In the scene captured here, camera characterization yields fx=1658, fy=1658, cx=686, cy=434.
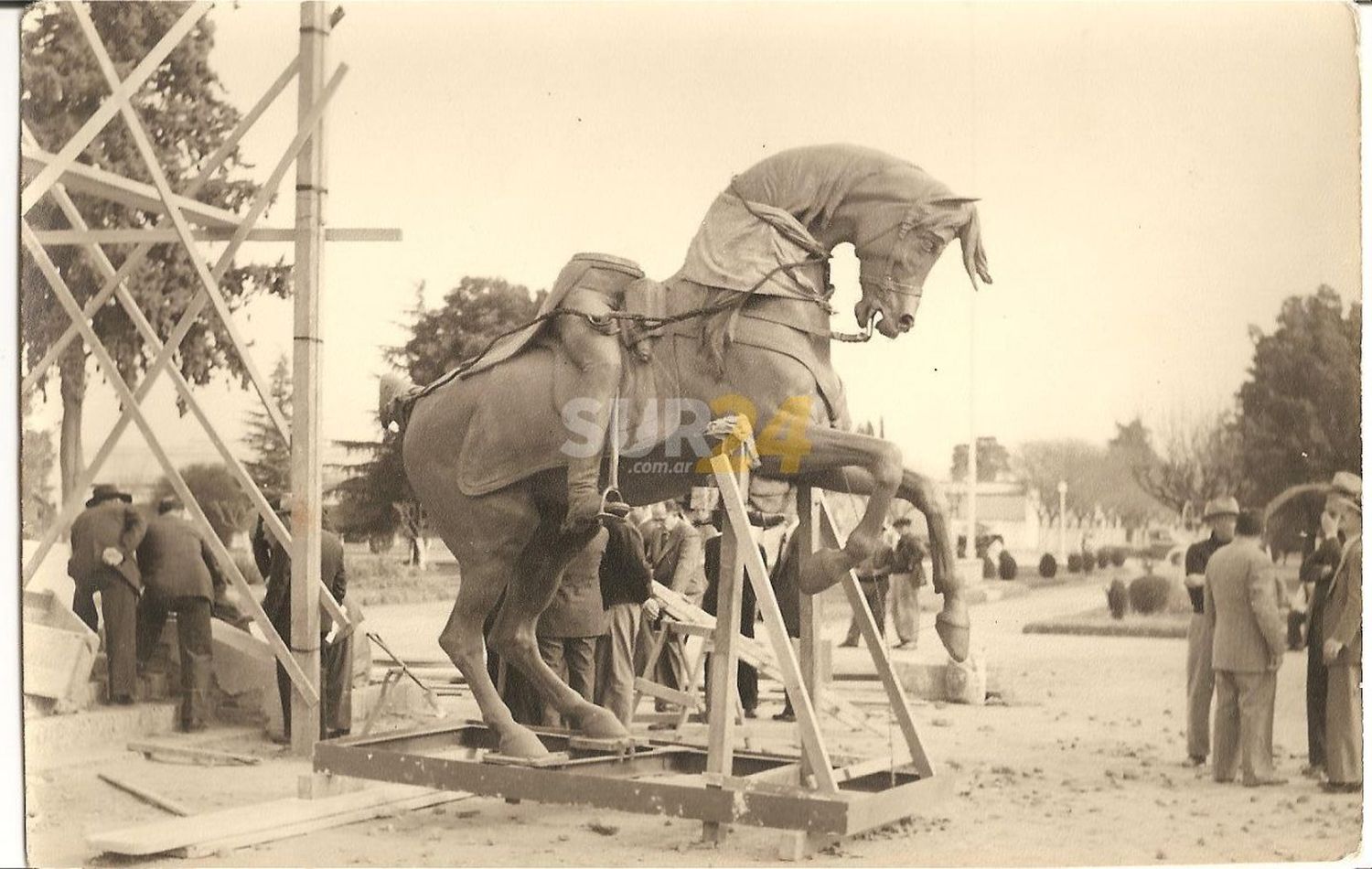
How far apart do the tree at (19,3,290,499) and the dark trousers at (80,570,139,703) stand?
0.72 metres

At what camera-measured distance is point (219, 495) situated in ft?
27.8

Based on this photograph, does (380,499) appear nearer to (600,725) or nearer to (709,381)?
(600,725)

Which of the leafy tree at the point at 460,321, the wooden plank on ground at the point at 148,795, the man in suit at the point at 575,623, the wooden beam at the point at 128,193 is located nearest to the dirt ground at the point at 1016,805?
the wooden plank on ground at the point at 148,795

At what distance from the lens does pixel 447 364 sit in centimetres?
938

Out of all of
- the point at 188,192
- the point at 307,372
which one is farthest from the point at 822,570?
the point at 188,192

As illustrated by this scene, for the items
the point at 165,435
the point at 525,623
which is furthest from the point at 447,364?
the point at 525,623

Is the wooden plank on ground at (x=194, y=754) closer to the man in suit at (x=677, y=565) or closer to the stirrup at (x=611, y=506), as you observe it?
the man in suit at (x=677, y=565)

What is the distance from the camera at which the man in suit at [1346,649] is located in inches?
283

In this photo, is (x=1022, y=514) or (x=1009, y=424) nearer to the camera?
(x=1009, y=424)

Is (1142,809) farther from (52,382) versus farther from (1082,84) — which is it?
(52,382)

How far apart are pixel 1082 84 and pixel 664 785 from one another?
12.5ft

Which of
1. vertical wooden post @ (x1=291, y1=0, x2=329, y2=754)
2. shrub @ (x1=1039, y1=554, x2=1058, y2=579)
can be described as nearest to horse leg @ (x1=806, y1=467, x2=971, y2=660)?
shrub @ (x1=1039, y1=554, x2=1058, y2=579)

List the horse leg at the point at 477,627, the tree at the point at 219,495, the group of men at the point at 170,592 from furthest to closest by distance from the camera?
the tree at the point at 219,495 → the group of men at the point at 170,592 → the horse leg at the point at 477,627

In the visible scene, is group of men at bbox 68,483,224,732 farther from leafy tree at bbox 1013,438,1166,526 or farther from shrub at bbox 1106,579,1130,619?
shrub at bbox 1106,579,1130,619
